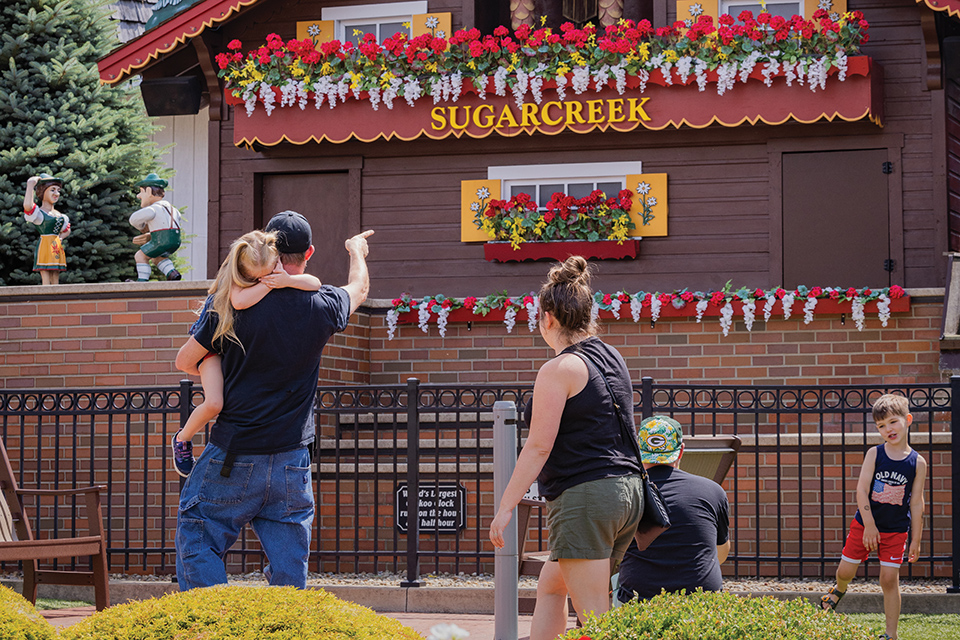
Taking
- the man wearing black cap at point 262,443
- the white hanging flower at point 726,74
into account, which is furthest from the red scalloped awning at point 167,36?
the man wearing black cap at point 262,443

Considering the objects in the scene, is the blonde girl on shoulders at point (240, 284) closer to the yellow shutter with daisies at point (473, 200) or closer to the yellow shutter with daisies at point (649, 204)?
the yellow shutter with daisies at point (649, 204)

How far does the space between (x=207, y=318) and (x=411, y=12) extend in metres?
10.2

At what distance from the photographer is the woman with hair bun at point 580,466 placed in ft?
13.1

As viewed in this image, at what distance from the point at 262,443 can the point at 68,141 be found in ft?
39.4

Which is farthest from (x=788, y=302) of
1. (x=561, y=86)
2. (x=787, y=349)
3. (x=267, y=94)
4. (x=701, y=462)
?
(x=267, y=94)

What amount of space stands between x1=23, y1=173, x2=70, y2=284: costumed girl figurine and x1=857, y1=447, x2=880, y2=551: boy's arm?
25.4ft

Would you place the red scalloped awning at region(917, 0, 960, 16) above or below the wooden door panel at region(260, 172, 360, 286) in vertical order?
above

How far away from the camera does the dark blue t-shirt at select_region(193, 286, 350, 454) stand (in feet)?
12.7

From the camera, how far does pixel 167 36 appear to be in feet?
42.3

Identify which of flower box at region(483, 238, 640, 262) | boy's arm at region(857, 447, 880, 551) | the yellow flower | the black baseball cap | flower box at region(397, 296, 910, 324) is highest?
the yellow flower

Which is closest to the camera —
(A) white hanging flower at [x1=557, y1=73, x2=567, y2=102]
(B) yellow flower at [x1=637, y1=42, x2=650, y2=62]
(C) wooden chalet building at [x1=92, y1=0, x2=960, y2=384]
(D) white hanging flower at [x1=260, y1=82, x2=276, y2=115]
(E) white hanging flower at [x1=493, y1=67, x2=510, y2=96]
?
(C) wooden chalet building at [x1=92, y1=0, x2=960, y2=384]

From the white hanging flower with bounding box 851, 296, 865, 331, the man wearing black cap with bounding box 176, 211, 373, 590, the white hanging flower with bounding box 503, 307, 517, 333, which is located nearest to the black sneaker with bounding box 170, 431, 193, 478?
the man wearing black cap with bounding box 176, 211, 373, 590

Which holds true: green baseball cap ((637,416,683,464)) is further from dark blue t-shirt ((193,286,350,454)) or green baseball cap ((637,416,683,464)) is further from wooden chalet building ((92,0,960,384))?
wooden chalet building ((92,0,960,384))

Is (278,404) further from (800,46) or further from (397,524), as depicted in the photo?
(800,46)
